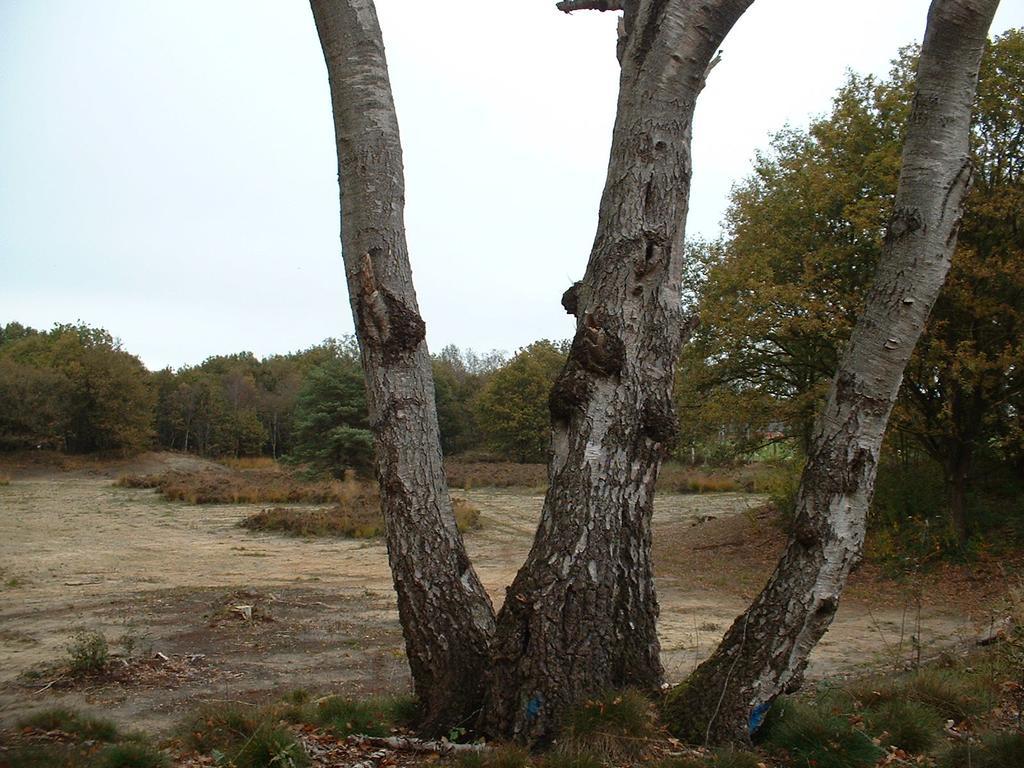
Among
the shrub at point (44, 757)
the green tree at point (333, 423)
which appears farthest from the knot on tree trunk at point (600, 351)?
the green tree at point (333, 423)

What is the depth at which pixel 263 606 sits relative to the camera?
10.5m

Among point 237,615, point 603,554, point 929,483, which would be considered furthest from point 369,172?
point 929,483

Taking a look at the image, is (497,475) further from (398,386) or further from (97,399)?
(398,386)

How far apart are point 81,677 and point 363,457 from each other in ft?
99.8

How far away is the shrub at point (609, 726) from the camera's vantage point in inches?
146

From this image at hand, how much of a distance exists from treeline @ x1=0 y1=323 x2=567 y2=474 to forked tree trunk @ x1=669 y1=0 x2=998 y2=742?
26.1 m

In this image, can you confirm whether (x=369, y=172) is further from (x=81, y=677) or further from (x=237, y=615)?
(x=237, y=615)

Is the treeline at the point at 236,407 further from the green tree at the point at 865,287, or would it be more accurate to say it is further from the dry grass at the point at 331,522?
the green tree at the point at 865,287

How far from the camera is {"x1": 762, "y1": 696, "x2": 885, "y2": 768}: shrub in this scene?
396 centimetres

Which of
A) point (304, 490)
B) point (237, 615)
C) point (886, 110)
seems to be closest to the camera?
point (237, 615)

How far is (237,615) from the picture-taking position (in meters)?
9.90

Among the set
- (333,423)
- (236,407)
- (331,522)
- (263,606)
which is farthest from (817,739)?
(236,407)

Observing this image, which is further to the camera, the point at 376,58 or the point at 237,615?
the point at 237,615

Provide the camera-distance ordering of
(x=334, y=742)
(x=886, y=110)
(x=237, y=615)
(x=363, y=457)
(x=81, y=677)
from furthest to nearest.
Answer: (x=363, y=457)
(x=886, y=110)
(x=237, y=615)
(x=81, y=677)
(x=334, y=742)
